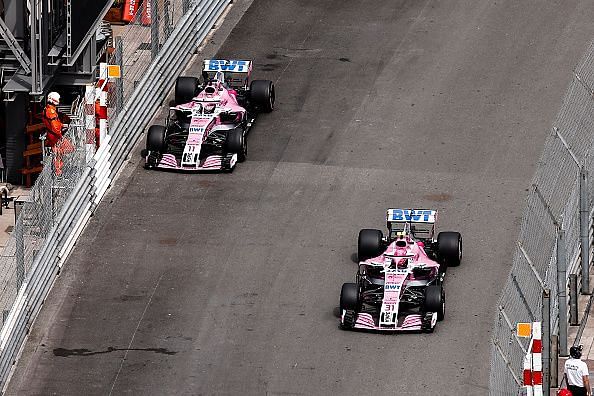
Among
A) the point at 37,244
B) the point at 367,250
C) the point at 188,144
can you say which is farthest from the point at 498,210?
the point at 37,244

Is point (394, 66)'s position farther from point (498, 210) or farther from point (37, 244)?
point (37, 244)

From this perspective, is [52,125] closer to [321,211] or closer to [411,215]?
[321,211]

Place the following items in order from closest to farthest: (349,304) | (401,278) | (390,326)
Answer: (390,326) → (349,304) → (401,278)

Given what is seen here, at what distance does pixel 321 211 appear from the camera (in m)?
37.0

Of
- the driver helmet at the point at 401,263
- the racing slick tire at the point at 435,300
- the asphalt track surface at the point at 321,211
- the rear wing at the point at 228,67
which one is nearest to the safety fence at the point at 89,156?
the asphalt track surface at the point at 321,211

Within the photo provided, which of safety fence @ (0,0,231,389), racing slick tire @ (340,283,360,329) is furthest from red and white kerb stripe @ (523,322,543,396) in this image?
safety fence @ (0,0,231,389)

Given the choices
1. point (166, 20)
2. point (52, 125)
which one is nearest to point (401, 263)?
point (52, 125)

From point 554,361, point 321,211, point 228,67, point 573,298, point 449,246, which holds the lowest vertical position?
point 554,361

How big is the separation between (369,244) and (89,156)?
5611 mm

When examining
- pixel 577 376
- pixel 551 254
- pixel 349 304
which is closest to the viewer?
pixel 577 376

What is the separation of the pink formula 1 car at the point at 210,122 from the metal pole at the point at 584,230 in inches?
293

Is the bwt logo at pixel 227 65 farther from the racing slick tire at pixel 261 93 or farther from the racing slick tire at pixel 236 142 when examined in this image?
the racing slick tire at pixel 236 142

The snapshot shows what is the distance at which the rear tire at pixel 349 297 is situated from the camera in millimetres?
32781

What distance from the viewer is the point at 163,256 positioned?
35.5 meters
